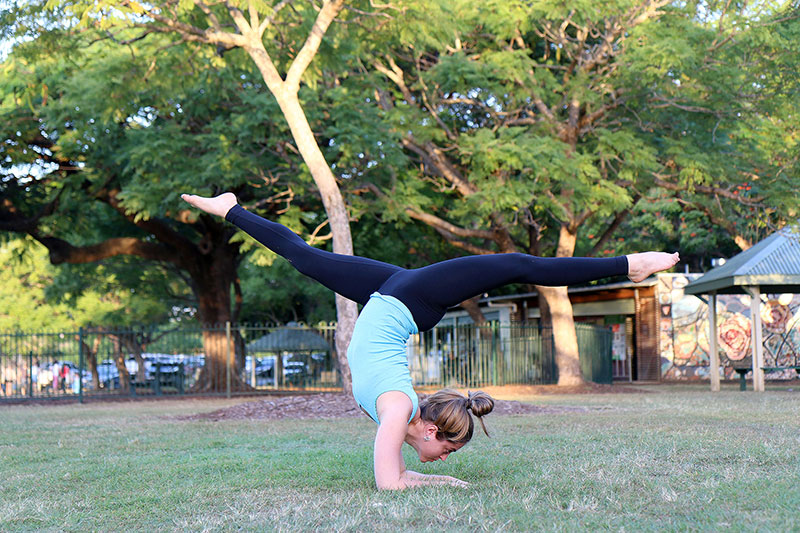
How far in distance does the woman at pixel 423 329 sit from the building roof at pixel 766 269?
15.1m

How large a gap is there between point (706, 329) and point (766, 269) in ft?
43.7

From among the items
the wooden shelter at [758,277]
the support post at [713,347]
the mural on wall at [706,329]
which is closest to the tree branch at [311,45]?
the wooden shelter at [758,277]

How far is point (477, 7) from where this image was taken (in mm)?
19938

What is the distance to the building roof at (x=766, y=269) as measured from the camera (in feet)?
62.5

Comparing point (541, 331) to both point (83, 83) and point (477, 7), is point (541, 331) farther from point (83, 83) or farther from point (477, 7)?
point (83, 83)

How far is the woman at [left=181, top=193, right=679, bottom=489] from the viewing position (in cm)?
502

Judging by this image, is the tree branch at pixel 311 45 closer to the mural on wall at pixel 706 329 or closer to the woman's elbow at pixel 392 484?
the woman's elbow at pixel 392 484

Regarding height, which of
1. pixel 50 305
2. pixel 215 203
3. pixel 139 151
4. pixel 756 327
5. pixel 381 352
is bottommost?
pixel 756 327

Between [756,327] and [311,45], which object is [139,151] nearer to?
[311,45]

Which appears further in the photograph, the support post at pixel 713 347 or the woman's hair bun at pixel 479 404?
the support post at pixel 713 347

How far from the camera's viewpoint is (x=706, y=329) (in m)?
32.1

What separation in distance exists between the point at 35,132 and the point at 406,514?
822 inches

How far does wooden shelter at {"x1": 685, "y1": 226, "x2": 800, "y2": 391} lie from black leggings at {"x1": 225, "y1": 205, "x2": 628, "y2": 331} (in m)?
15.2

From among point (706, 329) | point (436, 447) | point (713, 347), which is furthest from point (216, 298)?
point (436, 447)
